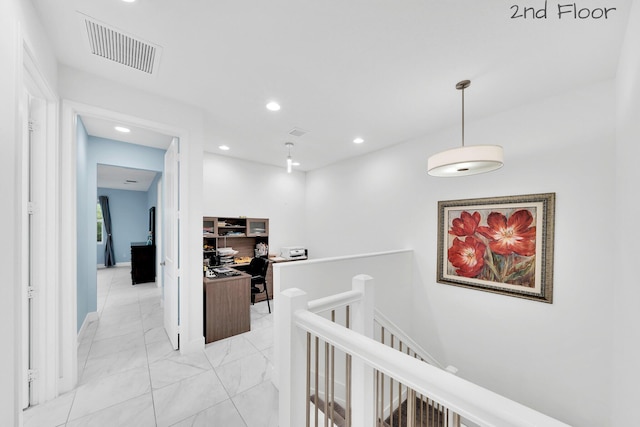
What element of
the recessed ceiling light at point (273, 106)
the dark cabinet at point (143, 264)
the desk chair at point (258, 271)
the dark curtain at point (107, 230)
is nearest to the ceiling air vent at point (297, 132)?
the recessed ceiling light at point (273, 106)

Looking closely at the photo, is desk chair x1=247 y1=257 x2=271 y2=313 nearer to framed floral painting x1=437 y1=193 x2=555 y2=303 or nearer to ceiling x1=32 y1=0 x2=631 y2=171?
ceiling x1=32 y1=0 x2=631 y2=171

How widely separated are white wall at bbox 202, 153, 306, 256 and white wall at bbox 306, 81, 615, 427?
265cm

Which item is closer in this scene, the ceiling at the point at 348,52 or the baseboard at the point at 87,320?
the ceiling at the point at 348,52

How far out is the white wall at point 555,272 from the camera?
7.15 feet

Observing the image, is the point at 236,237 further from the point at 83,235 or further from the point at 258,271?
the point at 83,235

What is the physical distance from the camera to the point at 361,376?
122 centimetres

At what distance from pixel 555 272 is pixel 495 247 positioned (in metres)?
0.54

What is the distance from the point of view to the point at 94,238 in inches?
136

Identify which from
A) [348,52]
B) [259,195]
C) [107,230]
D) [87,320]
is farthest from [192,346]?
[107,230]

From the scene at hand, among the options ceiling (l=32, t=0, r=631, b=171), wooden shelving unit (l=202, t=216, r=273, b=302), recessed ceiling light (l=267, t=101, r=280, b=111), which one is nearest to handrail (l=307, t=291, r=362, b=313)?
ceiling (l=32, t=0, r=631, b=171)

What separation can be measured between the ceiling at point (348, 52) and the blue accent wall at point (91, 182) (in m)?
1.72

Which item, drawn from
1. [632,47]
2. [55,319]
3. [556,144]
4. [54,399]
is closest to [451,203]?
[556,144]

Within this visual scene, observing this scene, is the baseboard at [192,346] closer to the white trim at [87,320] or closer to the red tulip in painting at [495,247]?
the white trim at [87,320]

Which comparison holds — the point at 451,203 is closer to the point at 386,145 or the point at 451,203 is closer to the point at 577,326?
the point at 386,145
